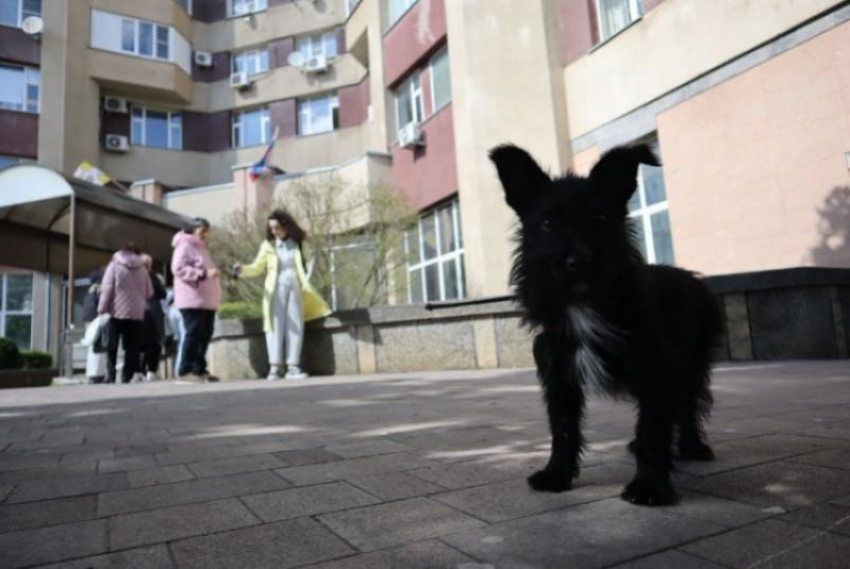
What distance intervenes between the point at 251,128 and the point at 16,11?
32.1 feet

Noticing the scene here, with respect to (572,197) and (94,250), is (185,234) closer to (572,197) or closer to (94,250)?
(572,197)

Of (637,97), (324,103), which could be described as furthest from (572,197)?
(324,103)

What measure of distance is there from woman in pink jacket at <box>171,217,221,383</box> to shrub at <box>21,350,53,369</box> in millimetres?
10787

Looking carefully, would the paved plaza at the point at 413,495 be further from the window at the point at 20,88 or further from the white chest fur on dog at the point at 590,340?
the window at the point at 20,88

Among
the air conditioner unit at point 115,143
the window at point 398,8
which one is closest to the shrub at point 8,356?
the air conditioner unit at point 115,143

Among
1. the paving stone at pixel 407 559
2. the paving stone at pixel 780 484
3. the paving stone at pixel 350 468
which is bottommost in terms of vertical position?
the paving stone at pixel 780 484

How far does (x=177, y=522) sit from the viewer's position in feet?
6.28

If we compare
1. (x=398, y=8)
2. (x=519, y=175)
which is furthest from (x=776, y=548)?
(x=398, y=8)

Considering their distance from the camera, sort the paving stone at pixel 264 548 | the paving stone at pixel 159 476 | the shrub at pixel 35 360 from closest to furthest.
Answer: the paving stone at pixel 264 548 → the paving stone at pixel 159 476 → the shrub at pixel 35 360

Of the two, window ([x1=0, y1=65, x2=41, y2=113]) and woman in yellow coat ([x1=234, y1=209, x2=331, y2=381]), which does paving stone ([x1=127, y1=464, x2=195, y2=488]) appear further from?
window ([x1=0, y1=65, x2=41, y2=113])

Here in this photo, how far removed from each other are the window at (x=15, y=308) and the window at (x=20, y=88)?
259 inches

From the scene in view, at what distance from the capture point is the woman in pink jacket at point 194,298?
8.88 metres

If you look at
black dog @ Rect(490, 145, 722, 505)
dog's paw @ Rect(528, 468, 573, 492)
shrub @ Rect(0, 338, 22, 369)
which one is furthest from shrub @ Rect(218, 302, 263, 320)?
dog's paw @ Rect(528, 468, 573, 492)

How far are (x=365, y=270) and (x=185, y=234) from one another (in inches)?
172
